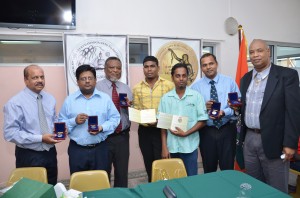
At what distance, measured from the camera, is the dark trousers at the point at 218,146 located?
2.73 meters

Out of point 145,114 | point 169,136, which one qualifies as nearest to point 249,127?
point 169,136

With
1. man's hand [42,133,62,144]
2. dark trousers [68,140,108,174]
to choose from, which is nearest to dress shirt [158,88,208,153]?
dark trousers [68,140,108,174]

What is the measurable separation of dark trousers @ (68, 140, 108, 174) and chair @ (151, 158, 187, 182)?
63 centimetres

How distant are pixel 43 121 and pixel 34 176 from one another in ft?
1.95

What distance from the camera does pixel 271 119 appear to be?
91.1 inches

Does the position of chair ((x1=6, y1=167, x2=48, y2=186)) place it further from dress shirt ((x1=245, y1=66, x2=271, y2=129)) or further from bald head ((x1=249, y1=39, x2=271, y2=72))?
bald head ((x1=249, y1=39, x2=271, y2=72))

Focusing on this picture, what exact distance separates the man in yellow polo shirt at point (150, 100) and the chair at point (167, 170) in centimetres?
68

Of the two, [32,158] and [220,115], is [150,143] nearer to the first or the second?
[220,115]

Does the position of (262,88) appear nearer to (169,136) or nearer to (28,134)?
(169,136)

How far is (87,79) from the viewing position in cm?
250

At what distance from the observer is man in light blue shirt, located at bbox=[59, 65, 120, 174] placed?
2441mm

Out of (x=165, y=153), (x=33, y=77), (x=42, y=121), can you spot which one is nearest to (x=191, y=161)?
(x=165, y=153)

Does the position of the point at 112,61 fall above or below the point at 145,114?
above

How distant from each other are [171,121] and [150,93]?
56 centimetres
